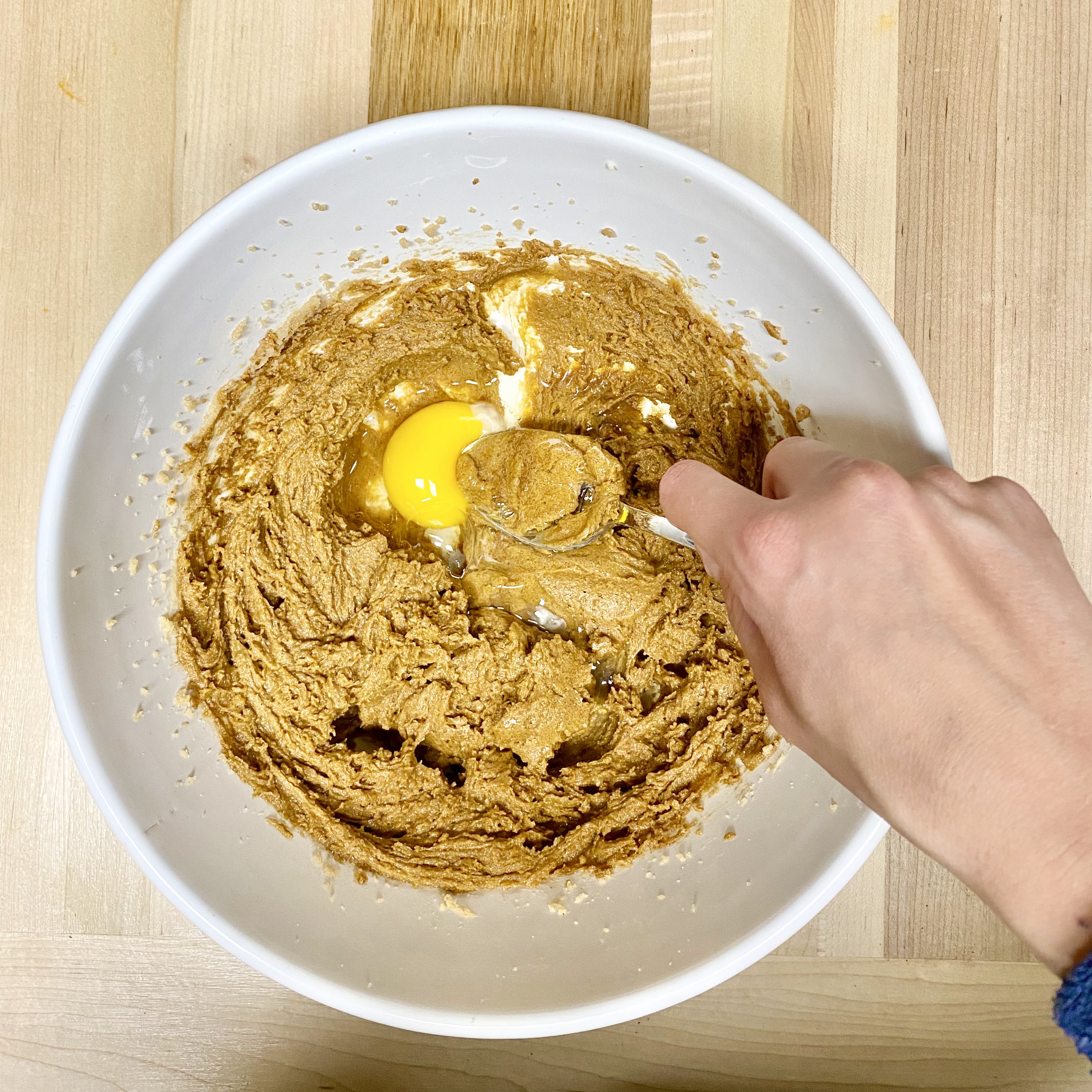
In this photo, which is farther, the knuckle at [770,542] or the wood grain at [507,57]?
the wood grain at [507,57]

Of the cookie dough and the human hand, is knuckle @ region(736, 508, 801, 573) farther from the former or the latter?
the cookie dough

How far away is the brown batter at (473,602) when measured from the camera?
1.10 metres

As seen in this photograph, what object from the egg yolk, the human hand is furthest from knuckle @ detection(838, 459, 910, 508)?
the egg yolk

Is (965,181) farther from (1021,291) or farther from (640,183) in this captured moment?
(640,183)

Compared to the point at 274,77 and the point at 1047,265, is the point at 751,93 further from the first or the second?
the point at 274,77

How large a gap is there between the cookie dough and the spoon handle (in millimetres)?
22

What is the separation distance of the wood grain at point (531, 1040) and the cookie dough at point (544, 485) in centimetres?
76

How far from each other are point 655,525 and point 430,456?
377 mm

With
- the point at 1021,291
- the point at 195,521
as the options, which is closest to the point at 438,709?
the point at 195,521

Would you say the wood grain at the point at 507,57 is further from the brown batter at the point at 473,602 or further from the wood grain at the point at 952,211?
the wood grain at the point at 952,211

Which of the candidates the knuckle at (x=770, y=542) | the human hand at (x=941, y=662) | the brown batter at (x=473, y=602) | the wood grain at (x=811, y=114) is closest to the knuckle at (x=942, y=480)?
the human hand at (x=941, y=662)

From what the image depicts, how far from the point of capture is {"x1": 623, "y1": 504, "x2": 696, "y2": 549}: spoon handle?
106 cm

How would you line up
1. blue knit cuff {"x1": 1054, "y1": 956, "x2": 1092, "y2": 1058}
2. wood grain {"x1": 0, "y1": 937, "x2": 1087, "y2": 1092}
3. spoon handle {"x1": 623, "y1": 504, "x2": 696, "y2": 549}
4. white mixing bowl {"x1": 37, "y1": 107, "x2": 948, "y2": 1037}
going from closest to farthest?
blue knit cuff {"x1": 1054, "y1": 956, "x2": 1092, "y2": 1058} → white mixing bowl {"x1": 37, "y1": 107, "x2": 948, "y2": 1037} → spoon handle {"x1": 623, "y1": 504, "x2": 696, "y2": 549} → wood grain {"x1": 0, "y1": 937, "x2": 1087, "y2": 1092}

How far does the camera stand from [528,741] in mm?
1175
